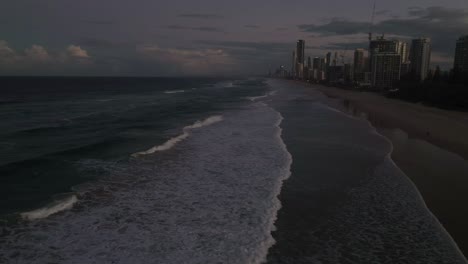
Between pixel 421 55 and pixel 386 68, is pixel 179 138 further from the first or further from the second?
pixel 421 55

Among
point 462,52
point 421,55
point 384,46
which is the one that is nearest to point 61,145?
point 462,52

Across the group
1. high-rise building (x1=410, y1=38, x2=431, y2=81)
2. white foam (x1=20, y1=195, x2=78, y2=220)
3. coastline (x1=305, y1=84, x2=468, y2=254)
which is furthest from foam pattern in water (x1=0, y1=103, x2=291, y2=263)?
high-rise building (x1=410, y1=38, x2=431, y2=81)

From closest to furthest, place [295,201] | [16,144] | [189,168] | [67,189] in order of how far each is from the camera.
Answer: [295,201] → [67,189] → [189,168] → [16,144]

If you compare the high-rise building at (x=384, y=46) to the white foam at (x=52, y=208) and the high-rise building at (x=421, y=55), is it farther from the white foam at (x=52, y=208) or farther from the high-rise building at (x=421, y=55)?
the white foam at (x=52, y=208)

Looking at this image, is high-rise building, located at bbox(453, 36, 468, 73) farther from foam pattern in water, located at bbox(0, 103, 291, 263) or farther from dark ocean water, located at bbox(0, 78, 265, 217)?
foam pattern in water, located at bbox(0, 103, 291, 263)

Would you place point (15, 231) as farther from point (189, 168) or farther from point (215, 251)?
point (189, 168)

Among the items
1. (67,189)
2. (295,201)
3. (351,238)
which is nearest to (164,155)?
(67,189)

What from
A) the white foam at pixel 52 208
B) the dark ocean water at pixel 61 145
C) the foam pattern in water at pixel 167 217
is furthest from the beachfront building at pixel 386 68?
the white foam at pixel 52 208
